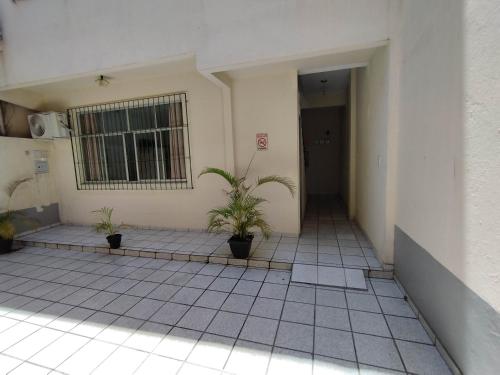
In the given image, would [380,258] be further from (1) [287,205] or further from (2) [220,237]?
(2) [220,237]

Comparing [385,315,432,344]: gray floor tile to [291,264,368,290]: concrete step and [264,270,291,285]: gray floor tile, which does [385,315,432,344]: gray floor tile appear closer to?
[291,264,368,290]: concrete step

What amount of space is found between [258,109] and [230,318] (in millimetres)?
2847

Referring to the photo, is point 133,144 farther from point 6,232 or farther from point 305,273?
point 305,273

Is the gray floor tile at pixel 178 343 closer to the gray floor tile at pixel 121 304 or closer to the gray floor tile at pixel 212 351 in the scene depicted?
the gray floor tile at pixel 212 351

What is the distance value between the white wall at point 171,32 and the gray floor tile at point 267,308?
2.63m

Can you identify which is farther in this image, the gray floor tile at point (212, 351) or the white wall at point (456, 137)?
the gray floor tile at point (212, 351)

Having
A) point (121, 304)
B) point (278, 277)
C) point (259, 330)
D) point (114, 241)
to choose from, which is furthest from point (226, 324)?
point (114, 241)

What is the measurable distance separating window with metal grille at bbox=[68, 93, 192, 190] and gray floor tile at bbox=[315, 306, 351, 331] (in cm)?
290

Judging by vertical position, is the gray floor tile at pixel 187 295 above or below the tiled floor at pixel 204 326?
above

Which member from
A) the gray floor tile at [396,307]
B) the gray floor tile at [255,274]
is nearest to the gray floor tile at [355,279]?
the gray floor tile at [396,307]

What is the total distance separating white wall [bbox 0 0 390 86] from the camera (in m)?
2.50

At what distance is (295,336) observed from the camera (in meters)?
1.82

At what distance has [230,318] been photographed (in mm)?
2049

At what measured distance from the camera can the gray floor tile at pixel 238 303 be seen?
2166 mm
